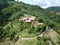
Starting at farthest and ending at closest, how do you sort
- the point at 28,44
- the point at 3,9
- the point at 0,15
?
the point at 3,9 < the point at 0,15 < the point at 28,44

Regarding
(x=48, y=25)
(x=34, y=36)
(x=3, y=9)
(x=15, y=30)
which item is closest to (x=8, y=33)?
(x=15, y=30)

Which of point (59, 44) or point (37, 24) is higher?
point (37, 24)

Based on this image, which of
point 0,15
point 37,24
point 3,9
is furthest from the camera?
point 3,9

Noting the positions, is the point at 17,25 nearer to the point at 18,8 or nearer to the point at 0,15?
the point at 0,15

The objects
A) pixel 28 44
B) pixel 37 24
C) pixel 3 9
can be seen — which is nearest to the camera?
pixel 28 44

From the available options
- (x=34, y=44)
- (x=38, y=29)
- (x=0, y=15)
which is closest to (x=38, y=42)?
(x=34, y=44)

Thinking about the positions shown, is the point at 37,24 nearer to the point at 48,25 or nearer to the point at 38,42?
the point at 48,25

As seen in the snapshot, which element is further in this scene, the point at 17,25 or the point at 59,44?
the point at 17,25

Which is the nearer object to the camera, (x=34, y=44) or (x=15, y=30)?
(x=34, y=44)

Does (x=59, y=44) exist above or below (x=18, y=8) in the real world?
below
